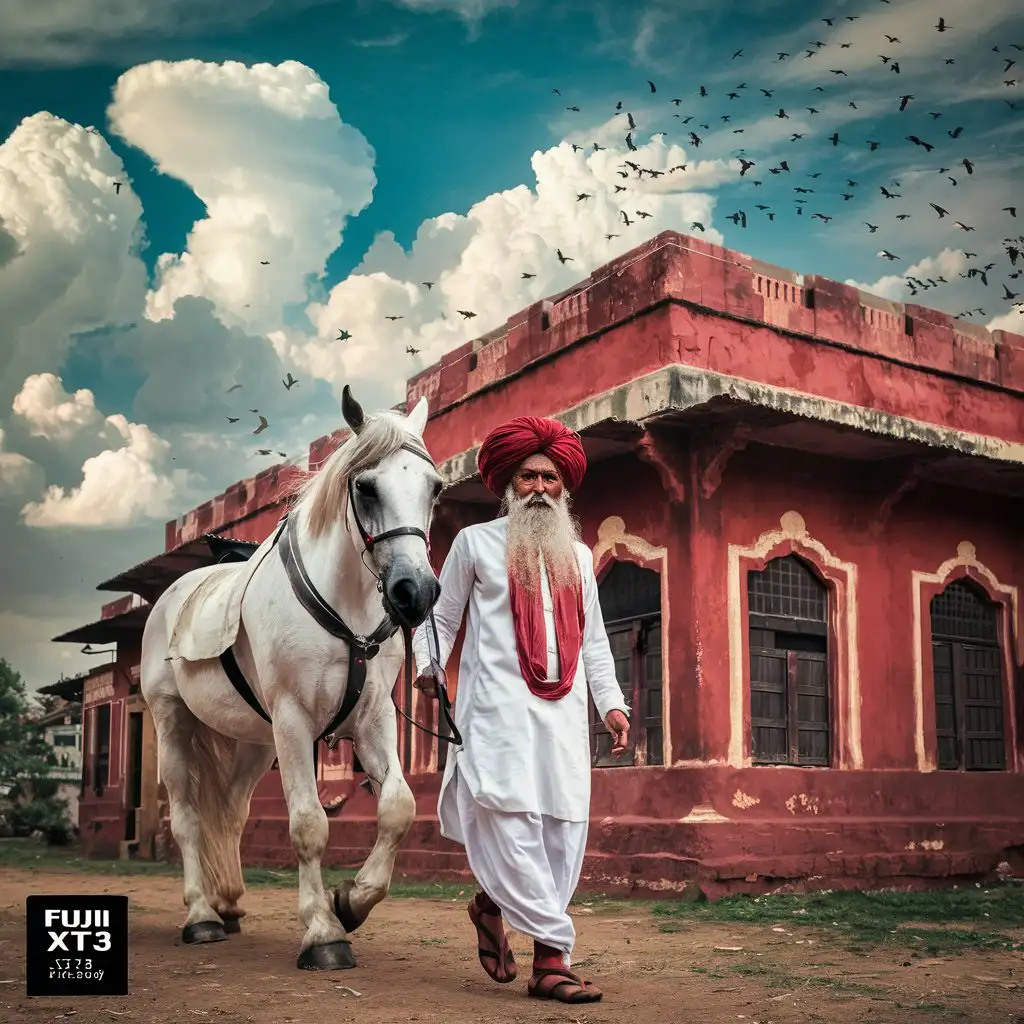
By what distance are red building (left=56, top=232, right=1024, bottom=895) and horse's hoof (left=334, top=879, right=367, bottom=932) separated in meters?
4.33

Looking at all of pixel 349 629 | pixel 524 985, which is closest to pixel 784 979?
pixel 524 985

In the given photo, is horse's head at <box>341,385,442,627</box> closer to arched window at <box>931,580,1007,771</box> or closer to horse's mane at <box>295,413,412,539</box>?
horse's mane at <box>295,413,412,539</box>

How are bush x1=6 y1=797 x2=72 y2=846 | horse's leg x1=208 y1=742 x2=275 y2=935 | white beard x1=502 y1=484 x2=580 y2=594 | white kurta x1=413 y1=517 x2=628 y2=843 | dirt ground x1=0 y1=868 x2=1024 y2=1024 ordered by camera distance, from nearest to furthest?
dirt ground x1=0 y1=868 x2=1024 y2=1024 < white kurta x1=413 y1=517 x2=628 y2=843 < white beard x1=502 y1=484 x2=580 y2=594 < horse's leg x1=208 y1=742 x2=275 y2=935 < bush x1=6 y1=797 x2=72 y2=846

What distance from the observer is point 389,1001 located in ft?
13.3

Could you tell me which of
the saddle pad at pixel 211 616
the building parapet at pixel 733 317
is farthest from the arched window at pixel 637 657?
the saddle pad at pixel 211 616

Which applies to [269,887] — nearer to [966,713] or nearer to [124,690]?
[966,713]

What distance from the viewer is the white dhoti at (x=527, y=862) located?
13.6ft

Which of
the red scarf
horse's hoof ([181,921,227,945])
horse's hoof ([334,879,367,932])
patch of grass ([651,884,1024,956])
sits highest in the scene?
the red scarf

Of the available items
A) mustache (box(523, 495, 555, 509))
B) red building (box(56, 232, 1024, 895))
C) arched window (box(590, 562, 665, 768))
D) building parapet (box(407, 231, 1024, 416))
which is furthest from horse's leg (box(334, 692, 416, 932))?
building parapet (box(407, 231, 1024, 416))

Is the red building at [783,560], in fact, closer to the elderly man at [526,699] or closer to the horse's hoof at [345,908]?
the elderly man at [526,699]

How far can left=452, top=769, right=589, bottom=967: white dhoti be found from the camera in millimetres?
4141

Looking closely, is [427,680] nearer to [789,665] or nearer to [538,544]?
[538,544]

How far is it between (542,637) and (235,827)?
2.63m

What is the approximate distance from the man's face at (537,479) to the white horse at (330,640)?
0.31 meters
